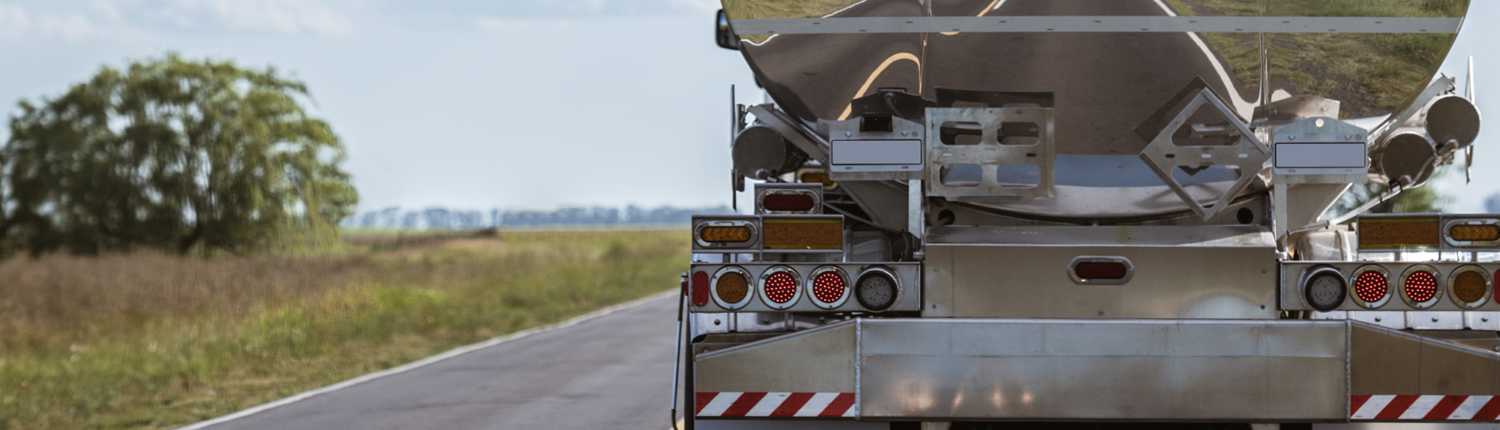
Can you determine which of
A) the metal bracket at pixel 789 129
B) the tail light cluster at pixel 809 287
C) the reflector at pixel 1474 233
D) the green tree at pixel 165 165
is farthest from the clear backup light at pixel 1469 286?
the green tree at pixel 165 165

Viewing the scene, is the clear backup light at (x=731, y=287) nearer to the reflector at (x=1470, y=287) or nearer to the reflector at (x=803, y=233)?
the reflector at (x=803, y=233)

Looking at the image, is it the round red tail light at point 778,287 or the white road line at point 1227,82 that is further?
the round red tail light at point 778,287

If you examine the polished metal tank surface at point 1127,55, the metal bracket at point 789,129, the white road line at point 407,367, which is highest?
the polished metal tank surface at point 1127,55

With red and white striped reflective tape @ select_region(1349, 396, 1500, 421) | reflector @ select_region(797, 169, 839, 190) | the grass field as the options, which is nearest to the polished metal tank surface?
red and white striped reflective tape @ select_region(1349, 396, 1500, 421)

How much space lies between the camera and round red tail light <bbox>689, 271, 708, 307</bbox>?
4727 millimetres

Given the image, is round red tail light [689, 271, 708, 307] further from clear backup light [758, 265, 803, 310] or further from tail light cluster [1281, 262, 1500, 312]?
tail light cluster [1281, 262, 1500, 312]

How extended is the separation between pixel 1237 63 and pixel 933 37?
3.60 feet

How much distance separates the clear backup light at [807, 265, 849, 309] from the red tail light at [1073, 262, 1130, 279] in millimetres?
854

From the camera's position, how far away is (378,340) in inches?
606

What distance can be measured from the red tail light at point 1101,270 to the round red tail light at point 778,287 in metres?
1.04

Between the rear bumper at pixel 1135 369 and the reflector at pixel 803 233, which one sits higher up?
the reflector at pixel 803 233

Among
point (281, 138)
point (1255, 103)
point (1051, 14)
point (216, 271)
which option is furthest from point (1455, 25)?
point (281, 138)

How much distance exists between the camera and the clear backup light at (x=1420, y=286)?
15.0 ft

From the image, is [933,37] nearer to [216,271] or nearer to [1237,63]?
[1237,63]
